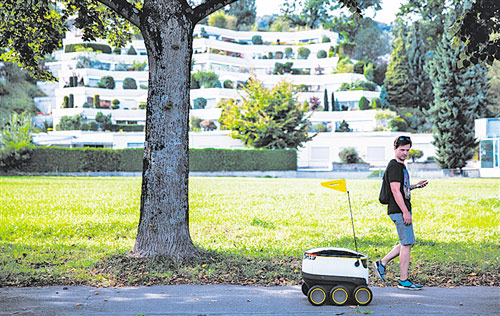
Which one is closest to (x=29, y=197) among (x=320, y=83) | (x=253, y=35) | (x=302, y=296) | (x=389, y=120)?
(x=302, y=296)

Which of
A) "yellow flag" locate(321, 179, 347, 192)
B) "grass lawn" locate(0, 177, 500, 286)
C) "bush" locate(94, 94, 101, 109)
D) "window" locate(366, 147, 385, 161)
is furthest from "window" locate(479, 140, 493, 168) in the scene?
"bush" locate(94, 94, 101, 109)

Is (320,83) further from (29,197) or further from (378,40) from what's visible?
(29,197)

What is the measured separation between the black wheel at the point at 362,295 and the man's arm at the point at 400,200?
1159 millimetres

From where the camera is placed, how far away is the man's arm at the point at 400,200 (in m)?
7.59

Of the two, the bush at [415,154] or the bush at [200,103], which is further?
the bush at [200,103]

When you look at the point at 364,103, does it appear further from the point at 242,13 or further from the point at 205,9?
the point at 205,9

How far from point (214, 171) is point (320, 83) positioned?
4507 centimetres

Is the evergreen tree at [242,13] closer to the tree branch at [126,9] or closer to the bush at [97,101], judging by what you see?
the bush at [97,101]

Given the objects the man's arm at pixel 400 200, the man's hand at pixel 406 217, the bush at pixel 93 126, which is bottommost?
the man's hand at pixel 406 217

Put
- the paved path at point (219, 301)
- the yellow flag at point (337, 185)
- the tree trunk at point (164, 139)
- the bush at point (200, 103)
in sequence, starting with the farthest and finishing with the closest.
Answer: the bush at point (200, 103), the tree trunk at point (164, 139), the yellow flag at point (337, 185), the paved path at point (219, 301)

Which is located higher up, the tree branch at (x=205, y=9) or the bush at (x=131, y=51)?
the bush at (x=131, y=51)

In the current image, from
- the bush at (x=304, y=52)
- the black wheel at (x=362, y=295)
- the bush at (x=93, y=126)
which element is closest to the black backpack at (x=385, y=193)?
the black wheel at (x=362, y=295)

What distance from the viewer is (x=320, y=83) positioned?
8894 cm

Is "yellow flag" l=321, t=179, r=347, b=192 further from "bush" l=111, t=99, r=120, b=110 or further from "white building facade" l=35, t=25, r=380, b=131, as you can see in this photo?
"bush" l=111, t=99, r=120, b=110
